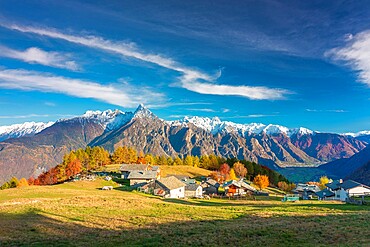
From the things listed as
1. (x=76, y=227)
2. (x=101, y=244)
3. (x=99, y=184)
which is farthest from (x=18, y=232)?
(x=99, y=184)

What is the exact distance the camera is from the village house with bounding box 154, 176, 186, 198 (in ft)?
331

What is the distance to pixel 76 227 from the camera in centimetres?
3606

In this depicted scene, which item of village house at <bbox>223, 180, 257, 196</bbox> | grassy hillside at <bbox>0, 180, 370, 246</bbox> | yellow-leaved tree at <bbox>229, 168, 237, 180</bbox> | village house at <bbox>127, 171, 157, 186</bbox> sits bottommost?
grassy hillside at <bbox>0, 180, 370, 246</bbox>

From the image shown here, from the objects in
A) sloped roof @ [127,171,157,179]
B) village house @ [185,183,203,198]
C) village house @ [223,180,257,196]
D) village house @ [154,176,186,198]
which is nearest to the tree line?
sloped roof @ [127,171,157,179]

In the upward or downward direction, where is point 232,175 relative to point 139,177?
upward

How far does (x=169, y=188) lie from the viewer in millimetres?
101625

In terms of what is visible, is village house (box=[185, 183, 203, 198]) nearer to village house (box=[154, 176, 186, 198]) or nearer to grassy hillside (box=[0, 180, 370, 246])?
village house (box=[154, 176, 186, 198])

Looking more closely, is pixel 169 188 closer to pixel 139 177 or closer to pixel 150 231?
pixel 139 177

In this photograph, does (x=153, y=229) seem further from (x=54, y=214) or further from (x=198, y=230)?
(x=54, y=214)

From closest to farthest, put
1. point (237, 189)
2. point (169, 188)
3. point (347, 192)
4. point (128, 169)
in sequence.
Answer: point (169, 188), point (347, 192), point (237, 189), point (128, 169)

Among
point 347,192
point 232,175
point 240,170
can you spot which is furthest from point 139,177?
point 347,192

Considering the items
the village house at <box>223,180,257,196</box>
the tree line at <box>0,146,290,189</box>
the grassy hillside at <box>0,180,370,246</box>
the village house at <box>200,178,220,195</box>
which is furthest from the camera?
the tree line at <box>0,146,290,189</box>

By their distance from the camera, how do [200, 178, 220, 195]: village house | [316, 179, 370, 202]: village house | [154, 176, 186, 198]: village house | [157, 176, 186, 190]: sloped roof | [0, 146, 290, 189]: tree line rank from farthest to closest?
[0, 146, 290, 189]: tree line, [200, 178, 220, 195]: village house, [316, 179, 370, 202]: village house, [157, 176, 186, 190]: sloped roof, [154, 176, 186, 198]: village house

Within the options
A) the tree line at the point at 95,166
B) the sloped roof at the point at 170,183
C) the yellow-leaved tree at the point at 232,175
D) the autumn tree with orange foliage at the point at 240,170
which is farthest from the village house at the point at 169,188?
the autumn tree with orange foliage at the point at 240,170
